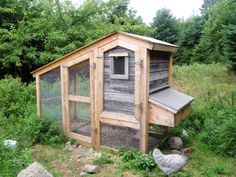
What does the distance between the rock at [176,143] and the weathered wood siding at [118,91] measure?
Answer: 1.43m

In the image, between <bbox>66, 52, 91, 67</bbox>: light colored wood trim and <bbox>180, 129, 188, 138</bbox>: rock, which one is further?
<bbox>180, 129, 188, 138</bbox>: rock

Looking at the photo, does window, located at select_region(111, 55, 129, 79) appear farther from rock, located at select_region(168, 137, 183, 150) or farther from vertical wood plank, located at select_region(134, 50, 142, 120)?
rock, located at select_region(168, 137, 183, 150)

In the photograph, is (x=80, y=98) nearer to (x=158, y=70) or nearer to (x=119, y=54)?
(x=119, y=54)

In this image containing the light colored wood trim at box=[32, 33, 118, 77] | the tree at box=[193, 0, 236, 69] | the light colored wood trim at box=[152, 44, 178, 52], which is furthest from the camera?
the tree at box=[193, 0, 236, 69]

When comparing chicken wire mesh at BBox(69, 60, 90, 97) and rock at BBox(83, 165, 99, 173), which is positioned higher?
chicken wire mesh at BBox(69, 60, 90, 97)

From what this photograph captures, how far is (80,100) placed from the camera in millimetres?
5602

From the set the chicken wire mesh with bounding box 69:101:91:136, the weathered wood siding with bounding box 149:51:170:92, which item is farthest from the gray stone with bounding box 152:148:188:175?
the chicken wire mesh with bounding box 69:101:91:136

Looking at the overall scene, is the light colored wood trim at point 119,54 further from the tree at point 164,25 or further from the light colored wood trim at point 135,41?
the tree at point 164,25

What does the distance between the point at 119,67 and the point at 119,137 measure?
1.48m

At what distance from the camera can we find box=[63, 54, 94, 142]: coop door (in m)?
5.43

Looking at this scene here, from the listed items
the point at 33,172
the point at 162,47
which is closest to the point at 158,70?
the point at 162,47

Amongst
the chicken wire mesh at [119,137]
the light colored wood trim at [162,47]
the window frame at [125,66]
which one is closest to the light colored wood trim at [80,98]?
the chicken wire mesh at [119,137]

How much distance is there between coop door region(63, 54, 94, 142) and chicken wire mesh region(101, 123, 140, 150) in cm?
40

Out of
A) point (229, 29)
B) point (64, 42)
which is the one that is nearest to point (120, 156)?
point (64, 42)
